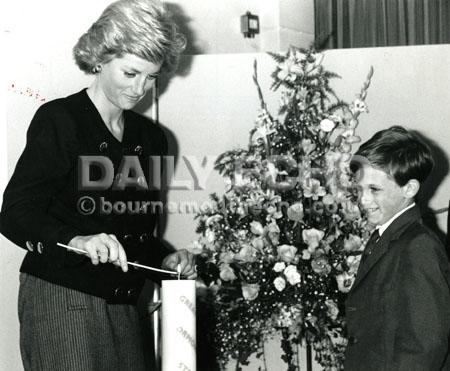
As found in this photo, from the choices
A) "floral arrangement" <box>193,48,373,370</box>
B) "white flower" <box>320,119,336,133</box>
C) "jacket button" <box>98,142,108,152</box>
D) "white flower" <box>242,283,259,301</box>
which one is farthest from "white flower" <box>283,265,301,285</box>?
"jacket button" <box>98,142,108,152</box>

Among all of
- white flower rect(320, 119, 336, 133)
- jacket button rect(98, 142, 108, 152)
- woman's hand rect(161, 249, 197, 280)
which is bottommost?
woman's hand rect(161, 249, 197, 280)

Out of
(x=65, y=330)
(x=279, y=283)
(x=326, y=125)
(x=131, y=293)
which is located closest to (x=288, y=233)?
(x=279, y=283)

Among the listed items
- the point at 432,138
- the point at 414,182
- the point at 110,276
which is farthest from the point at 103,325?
the point at 432,138

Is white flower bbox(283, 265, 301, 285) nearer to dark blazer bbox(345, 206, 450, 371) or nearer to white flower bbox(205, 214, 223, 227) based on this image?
dark blazer bbox(345, 206, 450, 371)

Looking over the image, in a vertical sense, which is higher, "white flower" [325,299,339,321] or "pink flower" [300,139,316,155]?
"pink flower" [300,139,316,155]

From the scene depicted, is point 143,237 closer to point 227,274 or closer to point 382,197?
point 227,274

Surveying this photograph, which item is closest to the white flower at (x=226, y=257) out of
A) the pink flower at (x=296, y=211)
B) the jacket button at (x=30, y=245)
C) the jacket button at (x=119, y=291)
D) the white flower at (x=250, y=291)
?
the white flower at (x=250, y=291)

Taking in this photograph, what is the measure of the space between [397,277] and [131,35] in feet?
2.96

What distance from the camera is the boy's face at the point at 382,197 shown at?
1.97 meters

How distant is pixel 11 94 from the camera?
204 cm

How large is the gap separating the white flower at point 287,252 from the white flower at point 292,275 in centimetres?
3

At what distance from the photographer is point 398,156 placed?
Result: 6.56 feet

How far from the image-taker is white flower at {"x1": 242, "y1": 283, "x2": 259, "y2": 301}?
7.04 ft

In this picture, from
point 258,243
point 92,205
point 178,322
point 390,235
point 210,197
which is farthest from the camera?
point 210,197
